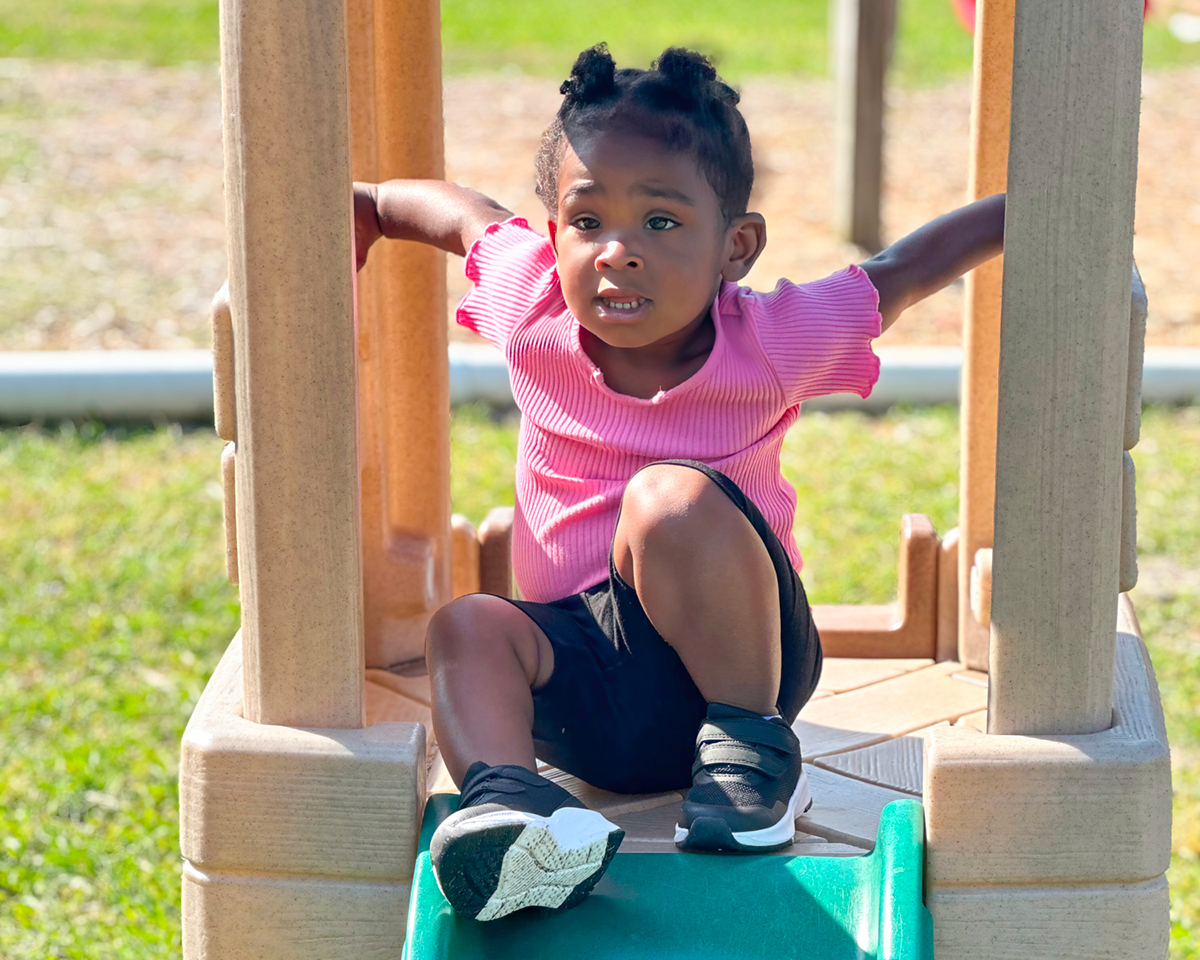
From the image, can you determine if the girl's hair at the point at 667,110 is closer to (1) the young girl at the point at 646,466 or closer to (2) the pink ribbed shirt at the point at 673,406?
(1) the young girl at the point at 646,466

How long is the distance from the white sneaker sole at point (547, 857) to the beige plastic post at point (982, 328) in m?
1.08

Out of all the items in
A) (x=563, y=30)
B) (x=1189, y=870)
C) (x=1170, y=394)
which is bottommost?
A: (x=1189, y=870)

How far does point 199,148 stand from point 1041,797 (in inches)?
312

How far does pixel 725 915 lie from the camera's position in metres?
1.76

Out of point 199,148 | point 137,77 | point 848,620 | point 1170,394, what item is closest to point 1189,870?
point 848,620

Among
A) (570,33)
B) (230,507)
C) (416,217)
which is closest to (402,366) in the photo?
(416,217)

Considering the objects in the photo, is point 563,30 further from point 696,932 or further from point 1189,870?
point 696,932

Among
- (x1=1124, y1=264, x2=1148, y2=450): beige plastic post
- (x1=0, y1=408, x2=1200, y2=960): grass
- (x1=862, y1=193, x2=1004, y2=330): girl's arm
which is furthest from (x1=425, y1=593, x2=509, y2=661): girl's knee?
(x1=0, y1=408, x2=1200, y2=960): grass

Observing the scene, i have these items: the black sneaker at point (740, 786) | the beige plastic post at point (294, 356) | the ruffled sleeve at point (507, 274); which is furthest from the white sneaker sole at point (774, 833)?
the ruffled sleeve at point (507, 274)

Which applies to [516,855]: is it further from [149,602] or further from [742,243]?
[149,602]

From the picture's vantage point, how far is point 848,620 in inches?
110

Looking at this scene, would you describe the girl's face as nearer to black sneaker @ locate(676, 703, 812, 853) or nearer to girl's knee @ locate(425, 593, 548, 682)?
girl's knee @ locate(425, 593, 548, 682)

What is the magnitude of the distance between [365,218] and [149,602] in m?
2.18

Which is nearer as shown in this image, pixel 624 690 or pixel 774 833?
pixel 774 833
